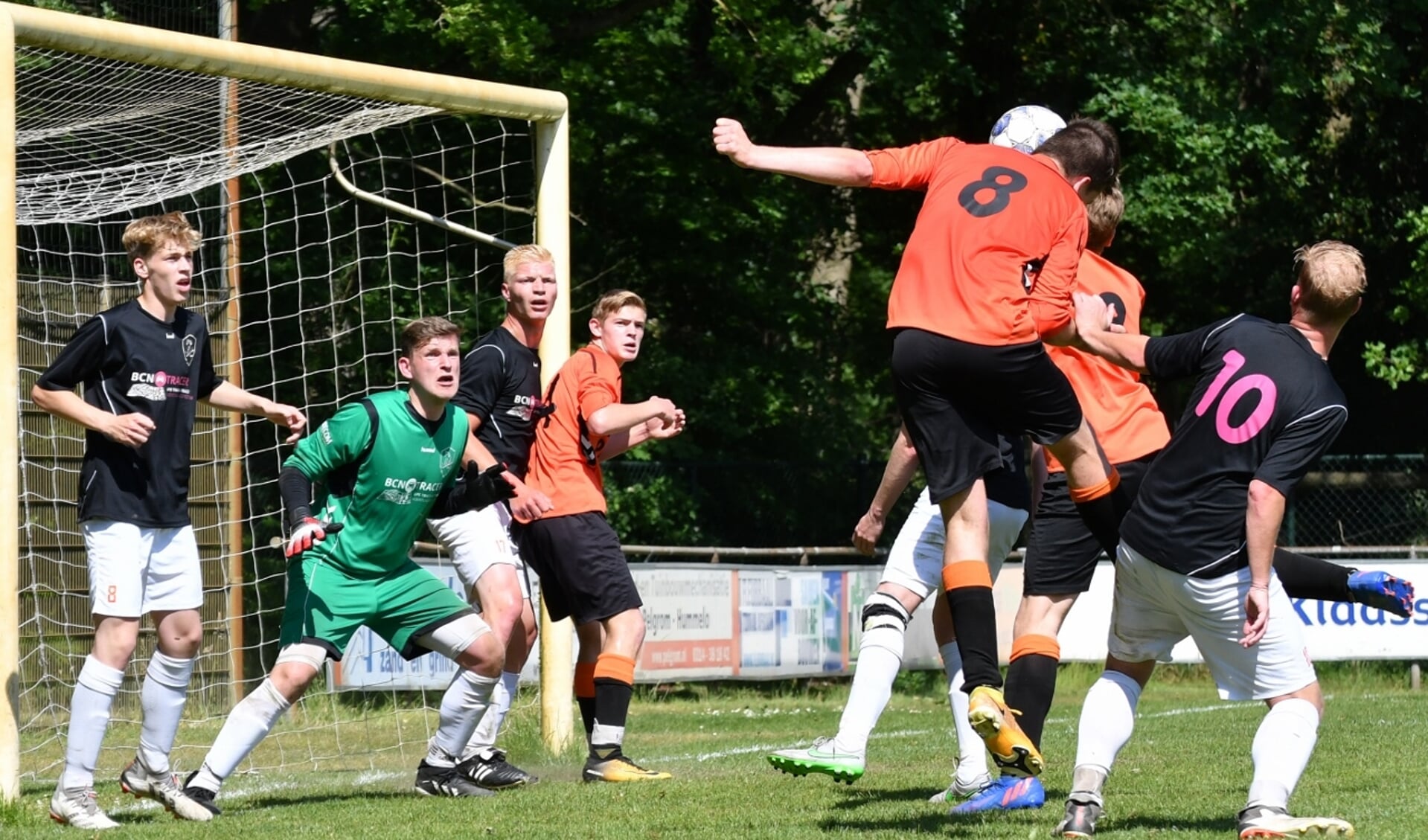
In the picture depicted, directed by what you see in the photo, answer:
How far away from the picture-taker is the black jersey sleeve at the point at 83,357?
6293 mm

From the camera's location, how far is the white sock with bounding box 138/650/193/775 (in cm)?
661

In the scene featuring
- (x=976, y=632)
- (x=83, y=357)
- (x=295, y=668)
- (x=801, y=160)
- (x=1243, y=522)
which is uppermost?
(x=801, y=160)

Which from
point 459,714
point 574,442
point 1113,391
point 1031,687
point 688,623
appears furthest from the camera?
point 688,623

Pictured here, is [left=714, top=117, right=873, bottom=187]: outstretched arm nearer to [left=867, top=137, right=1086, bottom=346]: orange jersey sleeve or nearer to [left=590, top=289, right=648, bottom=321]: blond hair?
[left=867, top=137, right=1086, bottom=346]: orange jersey sleeve

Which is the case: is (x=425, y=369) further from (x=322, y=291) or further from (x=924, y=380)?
(x=322, y=291)

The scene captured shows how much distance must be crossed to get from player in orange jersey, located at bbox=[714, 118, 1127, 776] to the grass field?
99cm

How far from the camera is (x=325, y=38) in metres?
17.2

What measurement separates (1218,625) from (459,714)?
10.6ft

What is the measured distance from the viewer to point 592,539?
7289 millimetres

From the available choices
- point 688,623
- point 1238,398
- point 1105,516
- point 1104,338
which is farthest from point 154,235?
point 688,623

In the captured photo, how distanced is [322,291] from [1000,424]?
11572 millimetres

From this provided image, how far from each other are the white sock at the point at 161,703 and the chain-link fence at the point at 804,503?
36.7 feet

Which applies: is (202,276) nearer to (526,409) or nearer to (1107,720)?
(526,409)

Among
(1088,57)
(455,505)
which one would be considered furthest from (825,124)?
(455,505)
